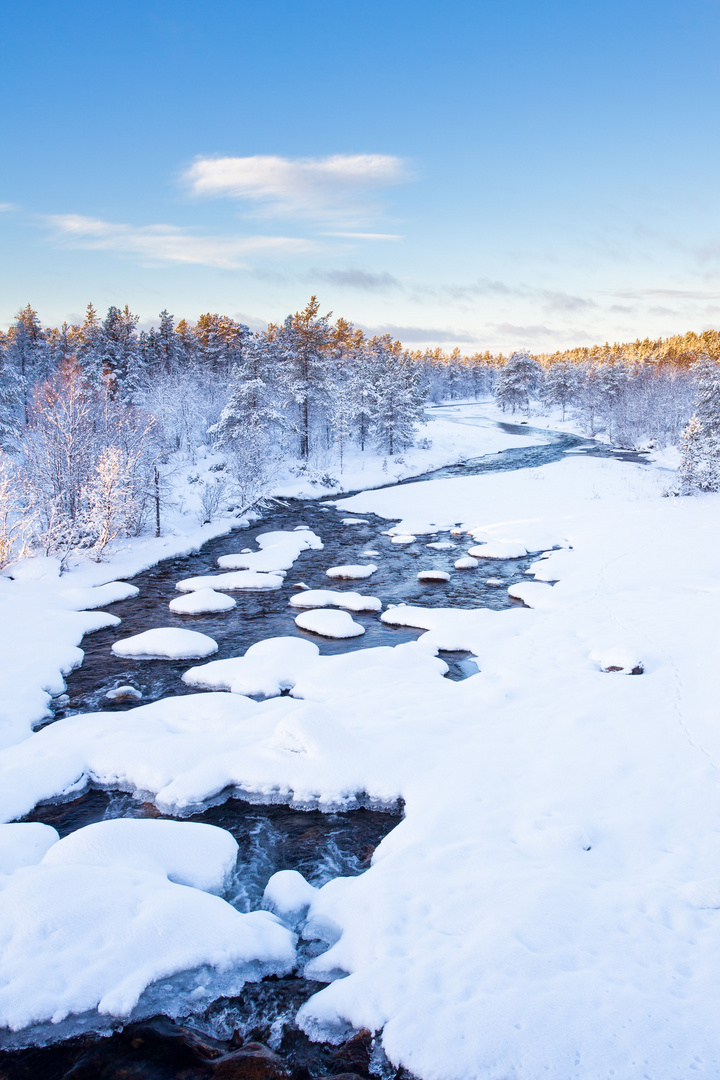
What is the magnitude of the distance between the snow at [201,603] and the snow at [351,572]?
374 cm

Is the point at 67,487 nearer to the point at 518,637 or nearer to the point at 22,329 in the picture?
the point at 518,637

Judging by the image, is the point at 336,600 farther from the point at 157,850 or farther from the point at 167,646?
the point at 157,850

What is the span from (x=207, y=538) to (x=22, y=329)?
1448 inches

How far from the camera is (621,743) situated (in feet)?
24.4

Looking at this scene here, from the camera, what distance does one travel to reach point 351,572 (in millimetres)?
17703

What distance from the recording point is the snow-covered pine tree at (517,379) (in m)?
82.9

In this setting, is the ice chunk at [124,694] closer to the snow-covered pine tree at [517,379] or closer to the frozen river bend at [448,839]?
the frozen river bend at [448,839]

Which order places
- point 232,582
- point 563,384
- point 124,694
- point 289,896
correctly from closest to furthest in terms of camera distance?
point 289,896
point 124,694
point 232,582
point 563,384

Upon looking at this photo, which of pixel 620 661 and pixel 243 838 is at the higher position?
pixel 620 661

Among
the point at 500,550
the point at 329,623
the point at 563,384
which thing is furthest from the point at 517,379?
the point at 329,623

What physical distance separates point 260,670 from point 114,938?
19.9 feet

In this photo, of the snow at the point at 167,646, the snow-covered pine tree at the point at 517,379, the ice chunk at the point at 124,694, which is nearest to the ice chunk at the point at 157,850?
the ice chunk at the point at 124,694

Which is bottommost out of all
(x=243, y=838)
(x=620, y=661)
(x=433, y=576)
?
(x=243, y=838)

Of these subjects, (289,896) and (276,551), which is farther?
(276,551)
